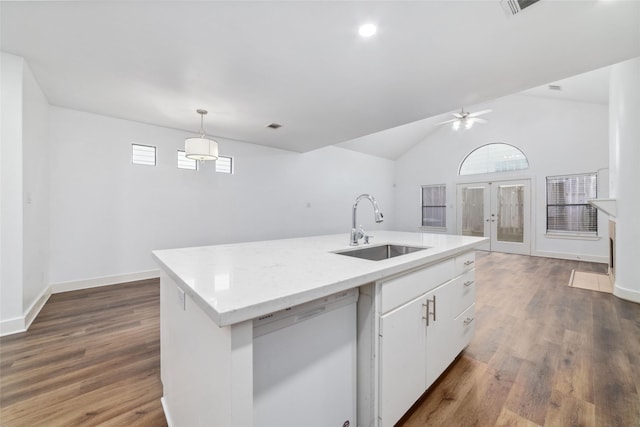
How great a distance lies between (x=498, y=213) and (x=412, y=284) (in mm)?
7061

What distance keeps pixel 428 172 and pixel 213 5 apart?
25.9 ft

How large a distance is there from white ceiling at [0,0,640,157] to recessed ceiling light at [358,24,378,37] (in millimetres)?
47

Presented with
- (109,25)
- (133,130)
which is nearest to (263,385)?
(109,25)

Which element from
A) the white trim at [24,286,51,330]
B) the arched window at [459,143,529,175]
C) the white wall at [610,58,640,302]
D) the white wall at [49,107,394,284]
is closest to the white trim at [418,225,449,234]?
the arched window at [459,143,529,175]

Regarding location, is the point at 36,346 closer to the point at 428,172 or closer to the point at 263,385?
the point at 263,385

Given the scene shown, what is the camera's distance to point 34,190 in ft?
9.41

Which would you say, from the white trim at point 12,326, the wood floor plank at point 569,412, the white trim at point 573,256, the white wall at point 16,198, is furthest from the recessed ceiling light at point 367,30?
the white trim at point 573,256

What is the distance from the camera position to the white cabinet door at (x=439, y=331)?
148 cm

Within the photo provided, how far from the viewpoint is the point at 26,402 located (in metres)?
1.53

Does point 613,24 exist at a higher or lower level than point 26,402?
higher

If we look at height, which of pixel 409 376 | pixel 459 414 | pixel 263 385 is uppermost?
pixel 263 385

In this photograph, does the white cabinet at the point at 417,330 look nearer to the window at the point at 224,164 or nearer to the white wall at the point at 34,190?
the white wall at the point at 34,190

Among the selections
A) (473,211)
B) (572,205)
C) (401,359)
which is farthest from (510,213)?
(401,359)

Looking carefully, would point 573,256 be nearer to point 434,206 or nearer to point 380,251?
point 434,206
